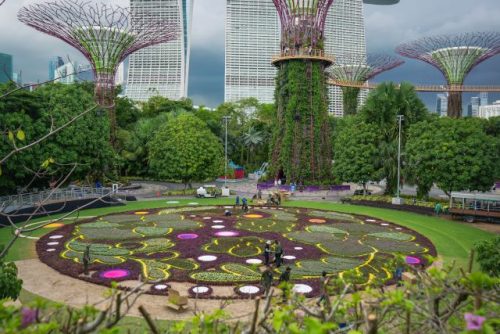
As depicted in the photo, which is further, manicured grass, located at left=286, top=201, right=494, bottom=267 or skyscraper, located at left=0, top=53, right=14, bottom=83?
manicured grass, located at left=286, top=201, right=494, bottom=267

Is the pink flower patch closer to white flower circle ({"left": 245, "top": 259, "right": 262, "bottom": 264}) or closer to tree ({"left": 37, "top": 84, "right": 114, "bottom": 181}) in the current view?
white flower circle ({"left": 245, "top": 259, "right": 262, "bottom": 264})

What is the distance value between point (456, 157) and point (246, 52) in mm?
109549

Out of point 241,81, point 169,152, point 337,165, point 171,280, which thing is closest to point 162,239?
point 171,280

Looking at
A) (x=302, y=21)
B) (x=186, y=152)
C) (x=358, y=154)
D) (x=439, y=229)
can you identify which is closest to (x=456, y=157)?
(x=439, y=229)

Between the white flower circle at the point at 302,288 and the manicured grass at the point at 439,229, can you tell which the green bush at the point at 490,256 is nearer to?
the manicured grass at the point at 439,229

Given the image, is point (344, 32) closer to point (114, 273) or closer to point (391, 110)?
point (391, 110)

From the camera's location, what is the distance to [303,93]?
5362 centimetres

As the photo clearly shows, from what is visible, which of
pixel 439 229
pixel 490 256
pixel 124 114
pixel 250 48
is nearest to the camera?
pixel 490 256

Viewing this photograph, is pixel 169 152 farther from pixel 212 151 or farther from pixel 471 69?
pixel 471 69

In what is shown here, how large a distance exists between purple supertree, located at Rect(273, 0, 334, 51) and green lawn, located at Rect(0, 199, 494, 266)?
21.5 m

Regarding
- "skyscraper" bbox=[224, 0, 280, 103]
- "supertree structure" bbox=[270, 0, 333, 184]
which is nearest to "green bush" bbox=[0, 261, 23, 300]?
"supertree structure" bbox=[270, 0, 333, 184]

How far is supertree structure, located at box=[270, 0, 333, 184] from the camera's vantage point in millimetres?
53469

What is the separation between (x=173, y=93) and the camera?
136 metres

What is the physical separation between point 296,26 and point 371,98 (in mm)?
14179
